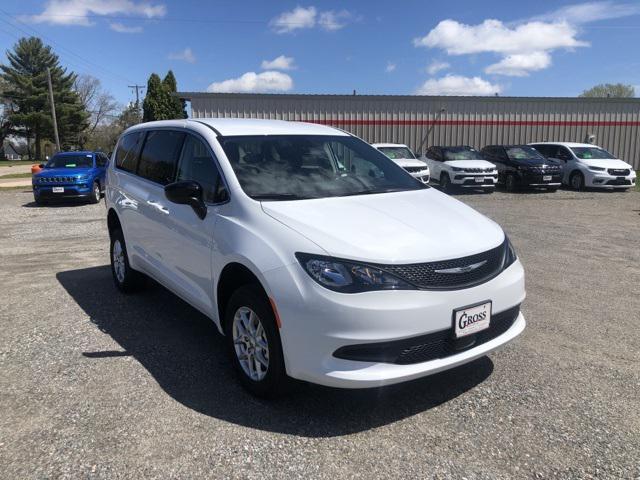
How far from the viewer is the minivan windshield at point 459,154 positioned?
1858 centimetres

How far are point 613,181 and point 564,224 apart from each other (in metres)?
8.61

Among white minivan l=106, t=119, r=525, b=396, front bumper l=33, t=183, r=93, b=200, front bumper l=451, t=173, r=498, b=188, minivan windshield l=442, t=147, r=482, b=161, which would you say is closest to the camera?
white minivan l=106, t=119, r=525, b=396

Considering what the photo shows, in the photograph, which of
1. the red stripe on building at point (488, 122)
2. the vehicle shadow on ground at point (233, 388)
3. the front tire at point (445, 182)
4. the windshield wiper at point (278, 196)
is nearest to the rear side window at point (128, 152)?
the vehicle shadow on ground at point (233, 388)

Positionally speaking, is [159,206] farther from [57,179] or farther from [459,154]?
[459,154]

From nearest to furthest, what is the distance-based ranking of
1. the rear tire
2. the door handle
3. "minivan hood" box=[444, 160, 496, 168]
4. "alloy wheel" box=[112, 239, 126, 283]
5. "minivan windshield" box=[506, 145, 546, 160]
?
the door handle
the rear tire
"alloy wheel" box=[112, 239, 126, 283]
"minivan hood" box=[444, 160, 496, 168]
"minivan windshield" box=[506, 145, 546, 160]

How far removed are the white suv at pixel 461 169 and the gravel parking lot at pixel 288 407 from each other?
1207cm

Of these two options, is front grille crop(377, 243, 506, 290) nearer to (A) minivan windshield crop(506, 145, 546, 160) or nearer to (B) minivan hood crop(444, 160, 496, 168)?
(B) minivan hood crop(444, 160, 496, 168)

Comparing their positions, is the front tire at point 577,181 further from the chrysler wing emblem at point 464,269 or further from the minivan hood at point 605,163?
the chrysler wing emblem at point 464,269

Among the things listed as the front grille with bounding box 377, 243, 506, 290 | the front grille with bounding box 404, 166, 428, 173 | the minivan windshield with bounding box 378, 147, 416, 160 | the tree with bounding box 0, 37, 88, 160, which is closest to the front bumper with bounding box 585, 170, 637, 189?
the front grille with bounding box 404, 166, 428, 173

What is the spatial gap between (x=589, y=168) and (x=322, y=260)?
18151 mm

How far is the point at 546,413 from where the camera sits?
3.32 m

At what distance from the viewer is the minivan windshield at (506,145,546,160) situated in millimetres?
18984

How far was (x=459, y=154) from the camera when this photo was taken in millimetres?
18719

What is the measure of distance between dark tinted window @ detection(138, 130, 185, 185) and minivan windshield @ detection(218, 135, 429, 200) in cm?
73
